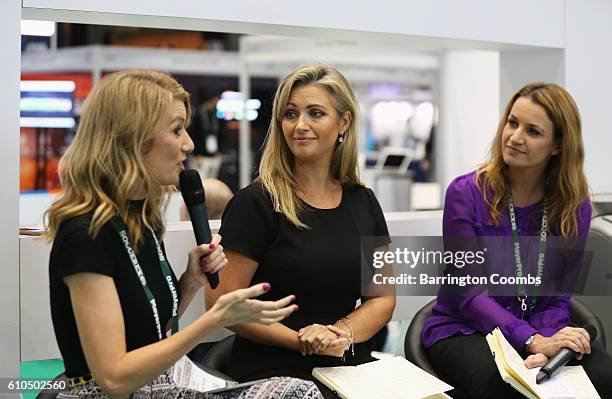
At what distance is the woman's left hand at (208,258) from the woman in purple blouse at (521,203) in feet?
3.50

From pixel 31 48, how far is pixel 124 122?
11844mm

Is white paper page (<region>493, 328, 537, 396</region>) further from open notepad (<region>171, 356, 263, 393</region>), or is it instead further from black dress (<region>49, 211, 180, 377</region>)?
black dress (<region>49, 211, 180, 377</region>)

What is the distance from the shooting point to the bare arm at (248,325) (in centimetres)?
259

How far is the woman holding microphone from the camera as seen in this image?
1877 mm

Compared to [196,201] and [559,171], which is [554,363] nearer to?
[559,171]

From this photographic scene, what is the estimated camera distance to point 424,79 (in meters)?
14.4

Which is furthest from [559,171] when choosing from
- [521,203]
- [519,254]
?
[519,254]

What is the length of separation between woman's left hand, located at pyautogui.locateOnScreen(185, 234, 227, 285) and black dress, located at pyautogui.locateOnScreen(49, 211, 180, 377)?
0.16m

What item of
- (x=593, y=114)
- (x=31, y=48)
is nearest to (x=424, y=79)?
(x=31, y=48)

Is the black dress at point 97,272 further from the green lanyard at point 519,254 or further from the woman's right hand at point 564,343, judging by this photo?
the green lanyard at point 519,254

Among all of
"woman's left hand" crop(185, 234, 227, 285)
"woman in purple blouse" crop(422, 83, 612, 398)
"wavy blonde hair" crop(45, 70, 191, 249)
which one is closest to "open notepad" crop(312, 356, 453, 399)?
"woman in purple blouse" crop(422, 83, 612, 398)

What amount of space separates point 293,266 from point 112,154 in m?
0.85

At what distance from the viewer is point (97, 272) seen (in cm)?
188

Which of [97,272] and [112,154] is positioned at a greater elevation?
[112,154]
